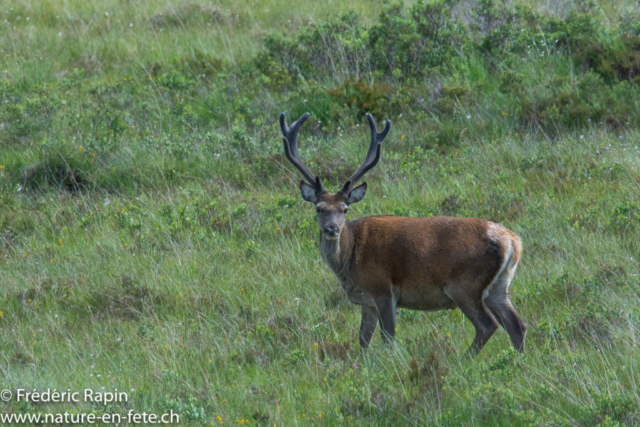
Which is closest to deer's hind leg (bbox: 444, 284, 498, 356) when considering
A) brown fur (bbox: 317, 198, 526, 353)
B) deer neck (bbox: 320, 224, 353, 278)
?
brown fur (bbox: 317, 198, 526, 353)

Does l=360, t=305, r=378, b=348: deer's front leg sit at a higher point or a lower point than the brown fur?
lower

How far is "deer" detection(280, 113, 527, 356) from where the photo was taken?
19.5 ft

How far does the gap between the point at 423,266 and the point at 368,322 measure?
→ 2.18 ft

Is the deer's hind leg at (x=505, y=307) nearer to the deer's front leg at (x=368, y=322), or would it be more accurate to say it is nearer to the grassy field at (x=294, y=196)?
the grassy field at (x=294, y=196)

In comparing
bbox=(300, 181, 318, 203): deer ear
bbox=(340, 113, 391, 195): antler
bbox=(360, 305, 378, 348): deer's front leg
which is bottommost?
bbox=(360, 305, 378, 348): deer's front leg

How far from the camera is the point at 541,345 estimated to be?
5.76 meters

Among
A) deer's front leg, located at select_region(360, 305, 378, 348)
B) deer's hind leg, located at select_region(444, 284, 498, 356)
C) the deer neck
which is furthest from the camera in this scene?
the deer neck

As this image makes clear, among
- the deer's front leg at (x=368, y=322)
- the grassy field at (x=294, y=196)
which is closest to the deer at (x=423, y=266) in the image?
the deer's front leg at (x=368, y=322)

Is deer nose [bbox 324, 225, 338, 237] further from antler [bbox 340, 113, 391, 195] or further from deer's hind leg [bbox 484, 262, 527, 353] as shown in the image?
deer's hind leg [bbox 484, 262, 527, 353]

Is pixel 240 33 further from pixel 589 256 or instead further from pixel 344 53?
pixel 589 256

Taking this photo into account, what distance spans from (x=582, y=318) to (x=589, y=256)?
1.23 m

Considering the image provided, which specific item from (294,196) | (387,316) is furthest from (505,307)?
(294,196)

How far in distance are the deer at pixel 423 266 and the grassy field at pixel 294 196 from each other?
Answer: 0.21 meters

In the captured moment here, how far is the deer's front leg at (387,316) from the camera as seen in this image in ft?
19.9
